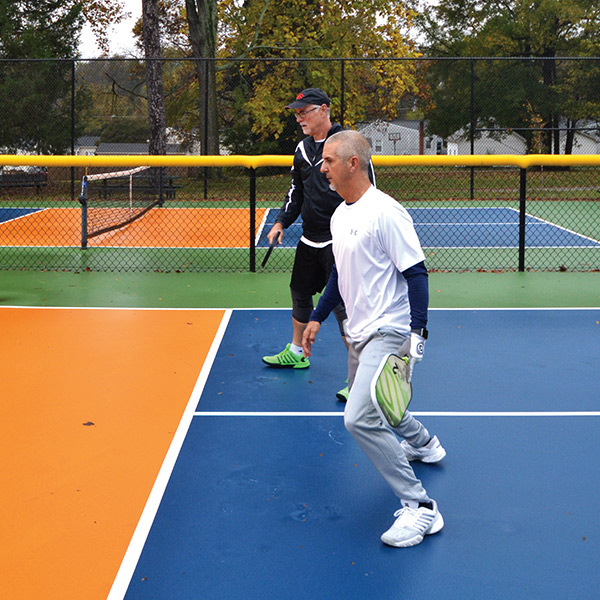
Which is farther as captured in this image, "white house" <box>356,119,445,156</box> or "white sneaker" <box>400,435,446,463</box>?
"white house" <box>356,119,445,156</box>

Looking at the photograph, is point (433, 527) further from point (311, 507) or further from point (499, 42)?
point (499, 42)

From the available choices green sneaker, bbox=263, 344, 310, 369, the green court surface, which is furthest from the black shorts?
the green court surface

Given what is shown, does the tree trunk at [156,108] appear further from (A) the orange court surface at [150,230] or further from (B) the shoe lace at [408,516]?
(B) the shoe lace at [408,516]

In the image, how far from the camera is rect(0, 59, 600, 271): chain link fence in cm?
1395

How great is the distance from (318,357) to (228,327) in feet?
4.66

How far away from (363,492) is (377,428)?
2.68 feet

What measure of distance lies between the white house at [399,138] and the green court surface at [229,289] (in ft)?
47.7

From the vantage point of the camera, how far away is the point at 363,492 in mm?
4855

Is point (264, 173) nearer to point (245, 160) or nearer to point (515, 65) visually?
point (515, 65)

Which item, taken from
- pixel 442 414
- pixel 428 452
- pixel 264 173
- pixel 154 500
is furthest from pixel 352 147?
pixel 264 173

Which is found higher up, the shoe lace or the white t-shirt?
the white t-shirt

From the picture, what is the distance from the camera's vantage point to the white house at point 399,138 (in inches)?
1051

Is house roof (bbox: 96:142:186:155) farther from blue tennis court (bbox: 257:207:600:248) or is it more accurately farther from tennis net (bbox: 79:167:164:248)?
blue tennis court (bbox: 257:207:600:248)

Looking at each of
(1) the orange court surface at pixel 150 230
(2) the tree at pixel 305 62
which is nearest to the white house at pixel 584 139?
(2) the tree at pixel 305 62
